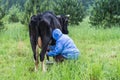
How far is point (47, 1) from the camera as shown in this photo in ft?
54.3

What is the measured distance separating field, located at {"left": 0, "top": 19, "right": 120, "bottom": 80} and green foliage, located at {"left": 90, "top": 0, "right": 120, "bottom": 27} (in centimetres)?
411

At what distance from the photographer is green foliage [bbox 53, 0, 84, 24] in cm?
2138

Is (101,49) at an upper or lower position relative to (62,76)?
lower

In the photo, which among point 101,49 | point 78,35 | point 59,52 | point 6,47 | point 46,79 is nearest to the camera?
point 46,79

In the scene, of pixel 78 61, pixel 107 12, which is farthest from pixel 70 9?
pixel 78 61

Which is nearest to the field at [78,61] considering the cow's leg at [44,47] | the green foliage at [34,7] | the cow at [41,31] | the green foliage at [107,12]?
the cow's leg at [44,47]

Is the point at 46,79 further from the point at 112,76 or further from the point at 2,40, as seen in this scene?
the point at 2,40

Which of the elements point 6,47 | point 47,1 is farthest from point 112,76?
point 47,1

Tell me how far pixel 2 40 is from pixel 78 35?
3330mm

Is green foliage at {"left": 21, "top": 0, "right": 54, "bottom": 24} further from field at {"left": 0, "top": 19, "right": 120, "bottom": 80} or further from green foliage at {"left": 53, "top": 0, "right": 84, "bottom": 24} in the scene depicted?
green foliage at {"left": 53, "top": 0, "right": 84, "bottom": 24}

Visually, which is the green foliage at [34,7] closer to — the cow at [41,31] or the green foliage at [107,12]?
the green foliage at [107,12]

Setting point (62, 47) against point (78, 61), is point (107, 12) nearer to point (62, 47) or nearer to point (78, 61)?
point (62, 47)

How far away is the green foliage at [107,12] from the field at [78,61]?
4112mm

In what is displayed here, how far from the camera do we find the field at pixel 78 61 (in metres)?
5.05
